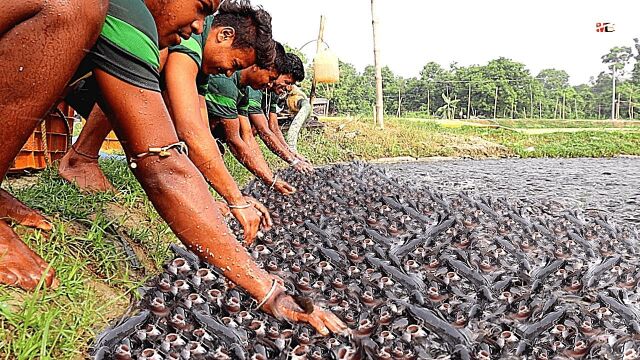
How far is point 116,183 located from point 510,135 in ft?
47.9

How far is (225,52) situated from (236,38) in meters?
0.09

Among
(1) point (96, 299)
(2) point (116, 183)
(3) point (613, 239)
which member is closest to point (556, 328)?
(1) point (96, 299)

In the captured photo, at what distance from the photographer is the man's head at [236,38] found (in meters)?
2.63

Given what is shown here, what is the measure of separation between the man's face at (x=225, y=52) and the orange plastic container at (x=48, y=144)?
1.40 meters

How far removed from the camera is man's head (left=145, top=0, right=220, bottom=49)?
5.45 feet

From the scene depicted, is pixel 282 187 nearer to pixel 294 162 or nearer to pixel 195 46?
pixel 294 162

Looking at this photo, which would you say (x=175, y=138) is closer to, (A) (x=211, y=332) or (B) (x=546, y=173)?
(A) (x=211, y=332)

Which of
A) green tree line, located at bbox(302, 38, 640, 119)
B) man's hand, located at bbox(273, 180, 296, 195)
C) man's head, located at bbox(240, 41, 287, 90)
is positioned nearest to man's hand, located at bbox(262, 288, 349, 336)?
man's hand, located at bbox(273, 180, 296, 195)

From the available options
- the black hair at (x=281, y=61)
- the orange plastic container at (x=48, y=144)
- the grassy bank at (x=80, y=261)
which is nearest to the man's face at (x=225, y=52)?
the grassy bank at (x=80, y=261)

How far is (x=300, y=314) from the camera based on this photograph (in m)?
1.47

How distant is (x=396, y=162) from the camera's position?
1053 cm

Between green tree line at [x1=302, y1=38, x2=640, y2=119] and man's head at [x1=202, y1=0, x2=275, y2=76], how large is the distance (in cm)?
3355

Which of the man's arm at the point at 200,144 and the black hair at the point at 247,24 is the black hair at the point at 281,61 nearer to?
the black hair at the point at 247,24

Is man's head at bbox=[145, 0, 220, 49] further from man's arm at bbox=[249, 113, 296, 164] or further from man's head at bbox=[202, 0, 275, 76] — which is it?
man's arm at bbox=[249, 113, 296, 164]
